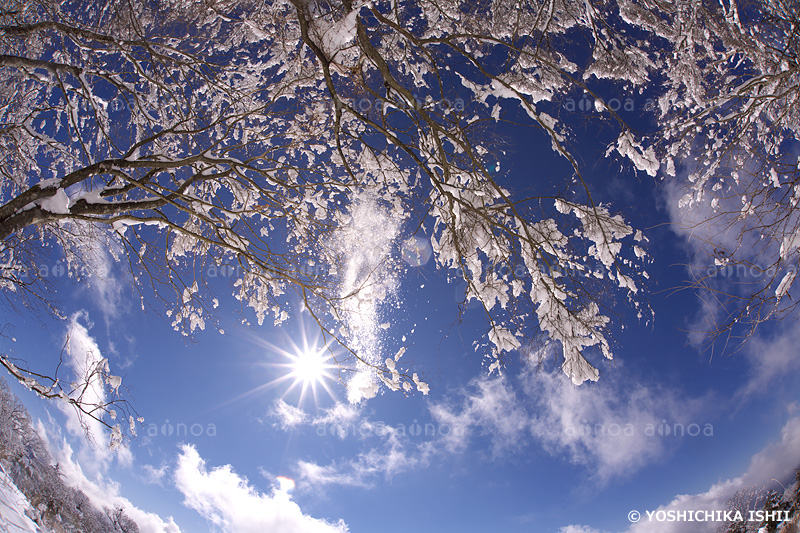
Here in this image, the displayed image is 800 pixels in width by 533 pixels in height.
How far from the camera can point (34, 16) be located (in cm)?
382

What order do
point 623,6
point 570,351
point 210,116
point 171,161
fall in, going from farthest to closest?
point 210,116, point 623,6, point 171,161, point 570,351

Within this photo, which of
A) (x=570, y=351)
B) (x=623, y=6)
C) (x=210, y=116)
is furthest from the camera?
(x=210, y=116)

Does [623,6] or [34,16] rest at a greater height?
[34,16]

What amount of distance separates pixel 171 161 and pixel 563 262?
10.8ft

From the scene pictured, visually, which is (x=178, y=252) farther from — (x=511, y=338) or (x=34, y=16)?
(x=511, y=338)

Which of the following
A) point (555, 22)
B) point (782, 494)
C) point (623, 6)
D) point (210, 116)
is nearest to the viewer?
point (623, 6)

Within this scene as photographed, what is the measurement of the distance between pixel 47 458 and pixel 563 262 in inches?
1947

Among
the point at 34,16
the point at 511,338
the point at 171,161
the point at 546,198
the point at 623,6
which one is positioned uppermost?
the point at 34,16

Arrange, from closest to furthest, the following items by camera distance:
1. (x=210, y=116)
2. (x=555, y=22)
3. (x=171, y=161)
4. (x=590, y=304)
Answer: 1. (x=590, y=304)
2. (x=171, y=161)
3. (x=555, y=22)
4. (x=210, y=116)

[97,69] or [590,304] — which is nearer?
[590,304]

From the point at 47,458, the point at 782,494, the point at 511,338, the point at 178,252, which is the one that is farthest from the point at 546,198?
the point at 47,458

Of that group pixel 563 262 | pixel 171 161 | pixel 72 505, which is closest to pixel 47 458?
pixel 72 505

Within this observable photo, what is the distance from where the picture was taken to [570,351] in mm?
2291

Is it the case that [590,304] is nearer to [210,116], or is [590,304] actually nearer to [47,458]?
[210,116]
